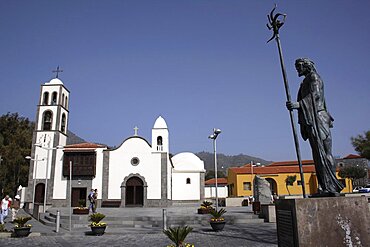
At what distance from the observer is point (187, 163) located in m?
38.9

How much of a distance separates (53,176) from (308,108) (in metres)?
31.6

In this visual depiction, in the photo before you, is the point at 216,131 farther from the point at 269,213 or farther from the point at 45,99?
the point at 45,99

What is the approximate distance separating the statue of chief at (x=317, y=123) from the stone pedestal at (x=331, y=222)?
0.46 meters

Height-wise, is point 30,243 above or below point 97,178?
below

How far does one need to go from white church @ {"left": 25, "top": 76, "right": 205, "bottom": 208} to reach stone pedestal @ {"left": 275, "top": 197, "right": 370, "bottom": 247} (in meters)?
27.5

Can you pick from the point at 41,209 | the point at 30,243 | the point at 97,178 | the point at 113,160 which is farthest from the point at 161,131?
the point at 30,243

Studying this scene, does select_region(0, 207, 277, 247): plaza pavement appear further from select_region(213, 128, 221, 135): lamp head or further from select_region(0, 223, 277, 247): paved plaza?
select_region(213, 128, 221, 135): lamp head

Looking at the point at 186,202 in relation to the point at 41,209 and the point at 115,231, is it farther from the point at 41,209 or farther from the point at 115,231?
the point at 115,231

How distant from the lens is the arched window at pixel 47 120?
111 ft

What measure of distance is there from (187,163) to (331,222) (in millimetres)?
34616

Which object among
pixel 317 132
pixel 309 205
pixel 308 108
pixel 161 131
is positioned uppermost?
pixel 161 131

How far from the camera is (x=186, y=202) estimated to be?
117 ft

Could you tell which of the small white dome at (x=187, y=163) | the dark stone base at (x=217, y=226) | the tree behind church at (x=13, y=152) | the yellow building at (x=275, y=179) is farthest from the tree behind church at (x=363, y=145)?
the tree behind church at (x=13, y=152)

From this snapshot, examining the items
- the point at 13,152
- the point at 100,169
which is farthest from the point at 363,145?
the point at 13,152
